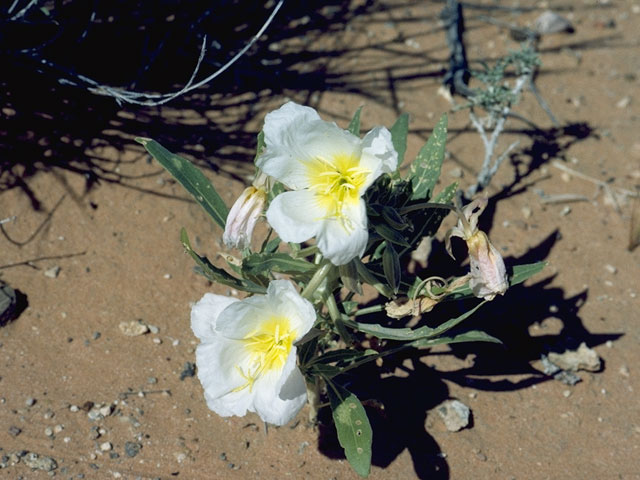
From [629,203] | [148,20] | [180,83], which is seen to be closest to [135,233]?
[180,83]

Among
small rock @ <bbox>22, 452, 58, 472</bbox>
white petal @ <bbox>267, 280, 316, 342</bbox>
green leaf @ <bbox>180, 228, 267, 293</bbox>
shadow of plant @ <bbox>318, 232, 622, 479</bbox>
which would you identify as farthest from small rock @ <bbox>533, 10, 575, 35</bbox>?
small rock @ <bbox>22, 452, 58, 472</bbox>

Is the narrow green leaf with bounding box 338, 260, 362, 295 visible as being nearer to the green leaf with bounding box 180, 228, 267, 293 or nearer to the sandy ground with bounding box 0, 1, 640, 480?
the green leaf with bounding box 180, 228, 267, 293

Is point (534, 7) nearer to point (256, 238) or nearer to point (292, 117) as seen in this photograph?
point (256, 238)

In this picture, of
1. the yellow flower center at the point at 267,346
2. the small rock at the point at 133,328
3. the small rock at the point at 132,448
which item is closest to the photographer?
the yellow flower center at the point at 267,346

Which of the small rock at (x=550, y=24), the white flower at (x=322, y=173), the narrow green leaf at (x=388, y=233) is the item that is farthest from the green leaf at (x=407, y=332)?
the small rock at (x=550, y=24)

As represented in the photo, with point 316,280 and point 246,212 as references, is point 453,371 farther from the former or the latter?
point 246,212

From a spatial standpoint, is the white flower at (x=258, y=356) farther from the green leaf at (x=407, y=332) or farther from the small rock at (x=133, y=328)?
the small rock at (x=133, y=328)
